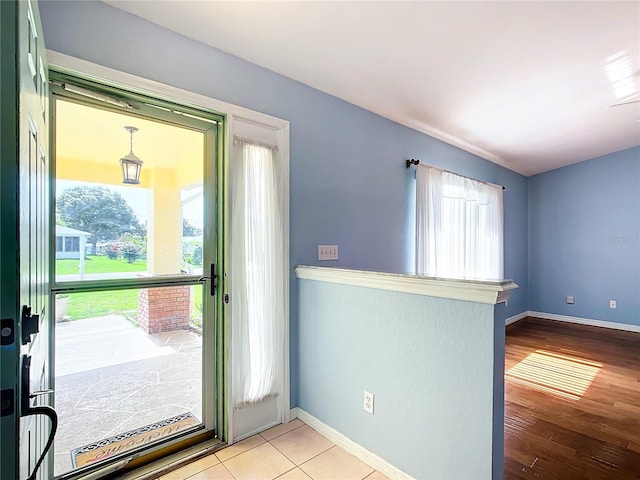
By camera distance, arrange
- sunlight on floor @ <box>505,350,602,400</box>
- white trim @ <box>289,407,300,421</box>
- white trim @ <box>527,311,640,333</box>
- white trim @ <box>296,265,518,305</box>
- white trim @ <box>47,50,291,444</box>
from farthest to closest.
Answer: white trim @ <box>527,311,640,333</box>
sunlight on floor @ <box>505,350,602,400</box>
white trim @ <box>289,407,300,421</box>
white trim @ <box>47,50,291,444</box>
white trim @ <box>296,265,518,305</box>

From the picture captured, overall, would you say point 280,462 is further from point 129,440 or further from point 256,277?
point 256,277

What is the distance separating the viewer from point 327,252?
2.60 m

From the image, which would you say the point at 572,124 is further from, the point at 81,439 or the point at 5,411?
the point at 81,439

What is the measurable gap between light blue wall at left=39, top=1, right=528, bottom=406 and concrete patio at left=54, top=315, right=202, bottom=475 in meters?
0.75

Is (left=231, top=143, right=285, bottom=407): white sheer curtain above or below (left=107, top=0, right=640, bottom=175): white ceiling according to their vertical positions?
below

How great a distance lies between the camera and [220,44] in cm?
200

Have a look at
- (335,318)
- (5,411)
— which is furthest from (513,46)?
(5,411)

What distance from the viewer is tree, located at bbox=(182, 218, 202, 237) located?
2.07 m

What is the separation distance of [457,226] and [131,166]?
11.3 feet

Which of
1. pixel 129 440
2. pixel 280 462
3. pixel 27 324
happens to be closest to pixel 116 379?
pixel 129 440

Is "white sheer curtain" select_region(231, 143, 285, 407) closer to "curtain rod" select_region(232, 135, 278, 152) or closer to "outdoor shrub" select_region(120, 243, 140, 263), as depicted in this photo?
"curtain rod" select_region(232, 135, 278, 152)

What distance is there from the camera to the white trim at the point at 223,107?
1.58 meters

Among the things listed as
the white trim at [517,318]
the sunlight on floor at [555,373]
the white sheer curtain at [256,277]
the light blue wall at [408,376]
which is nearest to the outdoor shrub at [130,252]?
the white sheer curtain at [256,277]

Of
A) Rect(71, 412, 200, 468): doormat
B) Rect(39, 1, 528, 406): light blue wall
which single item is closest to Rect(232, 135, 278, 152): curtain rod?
Rect(39, 1, 528, 406): light blue wall
